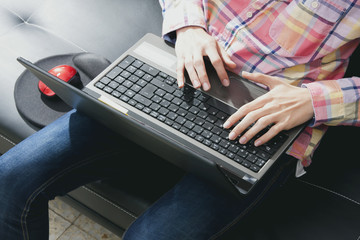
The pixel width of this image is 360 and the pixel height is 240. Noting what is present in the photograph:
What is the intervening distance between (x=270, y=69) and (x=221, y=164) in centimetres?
29

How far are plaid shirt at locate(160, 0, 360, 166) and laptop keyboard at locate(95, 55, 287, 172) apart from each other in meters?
0.13

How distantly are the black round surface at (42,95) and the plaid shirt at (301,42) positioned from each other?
0.92 feet

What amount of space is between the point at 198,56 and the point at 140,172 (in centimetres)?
34

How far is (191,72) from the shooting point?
95 centimetres

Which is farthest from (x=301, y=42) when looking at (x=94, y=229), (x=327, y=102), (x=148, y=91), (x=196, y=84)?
(x=94, y=229)

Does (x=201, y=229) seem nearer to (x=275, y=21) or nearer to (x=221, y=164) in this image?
(x=221, y=164)

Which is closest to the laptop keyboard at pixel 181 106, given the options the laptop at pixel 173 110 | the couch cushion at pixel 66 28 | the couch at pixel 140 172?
the laptop at pixel 173 110

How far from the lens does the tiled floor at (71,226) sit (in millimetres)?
1388

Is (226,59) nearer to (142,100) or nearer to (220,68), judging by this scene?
(220,68)

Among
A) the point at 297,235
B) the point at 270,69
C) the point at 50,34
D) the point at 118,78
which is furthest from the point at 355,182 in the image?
the point at 50,34

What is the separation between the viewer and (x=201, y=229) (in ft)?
2.98

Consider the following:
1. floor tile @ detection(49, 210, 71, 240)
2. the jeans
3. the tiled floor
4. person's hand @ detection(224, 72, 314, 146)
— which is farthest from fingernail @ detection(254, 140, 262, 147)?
floor tile @ detection(49, 210, 71, 240)

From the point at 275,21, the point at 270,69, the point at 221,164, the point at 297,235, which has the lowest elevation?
the point at 297,235

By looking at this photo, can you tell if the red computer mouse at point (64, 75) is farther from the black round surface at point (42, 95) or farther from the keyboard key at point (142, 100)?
the keyboard key at point (142, 100)
